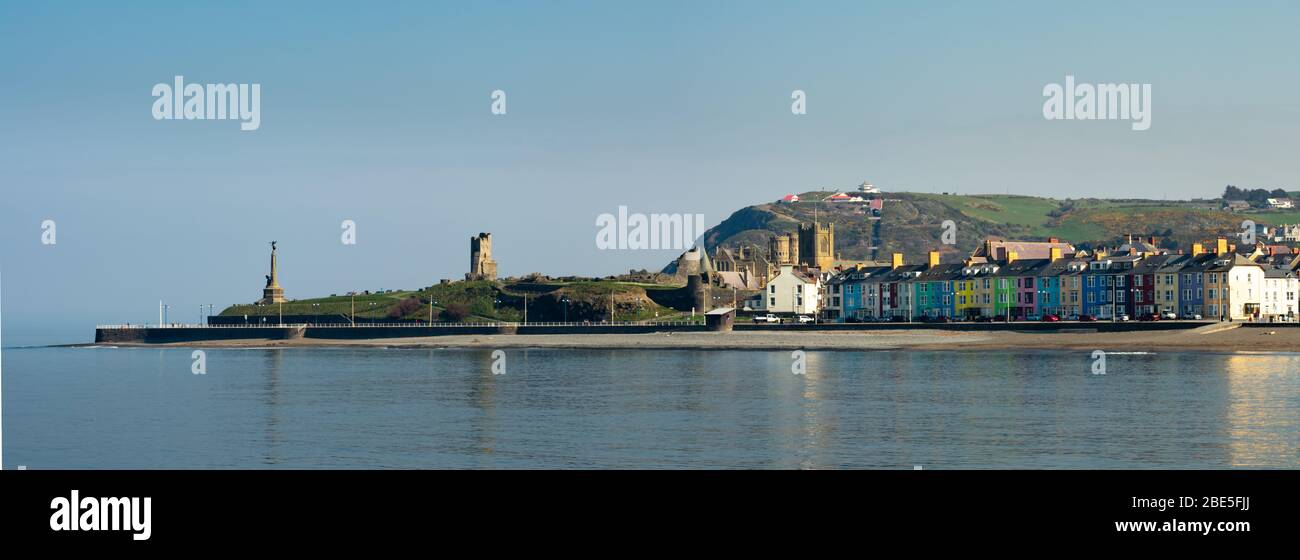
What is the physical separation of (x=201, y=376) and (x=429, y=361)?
76.3 ft

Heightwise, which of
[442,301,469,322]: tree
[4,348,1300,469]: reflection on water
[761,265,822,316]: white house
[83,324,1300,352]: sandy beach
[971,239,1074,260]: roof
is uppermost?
[971,239,1074,260]: roof

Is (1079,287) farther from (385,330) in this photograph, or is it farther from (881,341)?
(385,330)

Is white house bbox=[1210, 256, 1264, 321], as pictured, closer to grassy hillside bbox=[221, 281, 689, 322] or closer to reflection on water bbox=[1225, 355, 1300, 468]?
reflection on water bbox=[1225, 355, 1300, 468]

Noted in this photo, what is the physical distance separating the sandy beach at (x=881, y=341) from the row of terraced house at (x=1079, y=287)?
457 inches

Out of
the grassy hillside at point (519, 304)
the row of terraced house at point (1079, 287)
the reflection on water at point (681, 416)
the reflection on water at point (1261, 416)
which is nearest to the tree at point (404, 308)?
the grassy hillside at point (519, 304)

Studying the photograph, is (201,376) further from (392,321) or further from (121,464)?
(392,321)

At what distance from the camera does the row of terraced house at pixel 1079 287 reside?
414ft

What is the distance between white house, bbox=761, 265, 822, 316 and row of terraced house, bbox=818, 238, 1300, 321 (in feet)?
4.54

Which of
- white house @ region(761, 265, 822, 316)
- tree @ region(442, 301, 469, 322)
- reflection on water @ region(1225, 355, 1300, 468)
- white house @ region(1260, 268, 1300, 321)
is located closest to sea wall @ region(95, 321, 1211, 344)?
white house @ region(761, 265, 822, 316)

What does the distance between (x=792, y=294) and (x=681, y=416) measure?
11573 cm

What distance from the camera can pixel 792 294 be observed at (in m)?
171

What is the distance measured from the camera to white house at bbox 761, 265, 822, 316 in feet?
557

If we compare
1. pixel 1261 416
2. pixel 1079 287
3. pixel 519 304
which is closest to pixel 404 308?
pixel 519 304

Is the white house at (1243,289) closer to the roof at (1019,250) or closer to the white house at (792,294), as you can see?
the roof at (1019,250)
